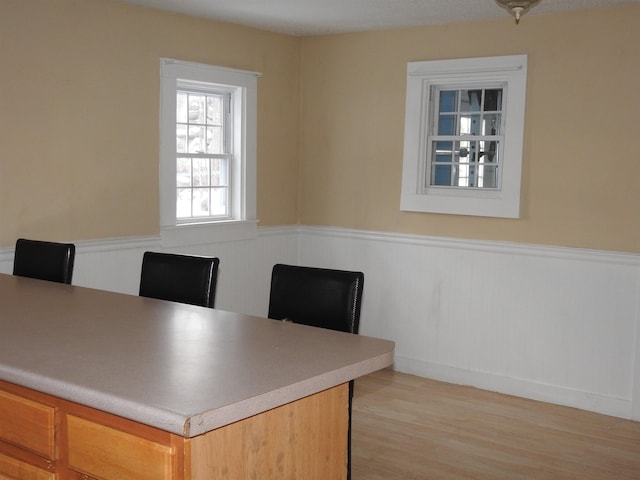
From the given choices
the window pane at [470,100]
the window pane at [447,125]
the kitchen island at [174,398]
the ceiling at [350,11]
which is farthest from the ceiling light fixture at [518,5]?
the window pane at [447,125]

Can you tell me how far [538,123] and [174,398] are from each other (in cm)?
374

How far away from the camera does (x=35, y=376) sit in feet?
5.92

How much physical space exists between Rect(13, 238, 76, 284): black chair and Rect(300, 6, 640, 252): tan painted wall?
267cm

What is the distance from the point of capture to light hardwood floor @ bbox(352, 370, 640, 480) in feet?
12.0

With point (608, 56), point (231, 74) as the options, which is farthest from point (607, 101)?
point (231, 74)

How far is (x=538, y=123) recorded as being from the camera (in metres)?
4.77

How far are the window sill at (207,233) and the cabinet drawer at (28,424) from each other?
9.73ft

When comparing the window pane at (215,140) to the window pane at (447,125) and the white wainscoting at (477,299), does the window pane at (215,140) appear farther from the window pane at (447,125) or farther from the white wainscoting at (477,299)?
the window pane at (447,125)

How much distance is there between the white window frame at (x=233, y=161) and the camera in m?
4.89

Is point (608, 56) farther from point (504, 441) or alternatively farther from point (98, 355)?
point (98, 355)

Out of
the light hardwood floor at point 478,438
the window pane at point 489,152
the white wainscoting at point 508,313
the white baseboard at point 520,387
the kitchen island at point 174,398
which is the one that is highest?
the window pane at point 489,152

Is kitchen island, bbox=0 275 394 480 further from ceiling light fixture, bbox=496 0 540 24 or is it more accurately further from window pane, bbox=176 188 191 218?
window pane, bbox=176 188 191 218

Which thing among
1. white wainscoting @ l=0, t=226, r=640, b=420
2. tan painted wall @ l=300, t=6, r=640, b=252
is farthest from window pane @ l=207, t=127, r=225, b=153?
tan painted wall @ l=300, t=6, r=640, b=252

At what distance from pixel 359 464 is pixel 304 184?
2.77 metres
